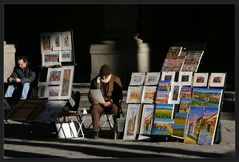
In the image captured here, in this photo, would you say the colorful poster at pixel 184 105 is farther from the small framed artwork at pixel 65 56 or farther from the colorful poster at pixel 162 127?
the small framed artwork at pixel 65 56

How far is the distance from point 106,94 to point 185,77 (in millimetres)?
1418

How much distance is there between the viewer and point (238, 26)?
12914mm

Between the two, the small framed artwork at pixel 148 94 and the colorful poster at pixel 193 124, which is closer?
the colorful poster at pixel 193 124

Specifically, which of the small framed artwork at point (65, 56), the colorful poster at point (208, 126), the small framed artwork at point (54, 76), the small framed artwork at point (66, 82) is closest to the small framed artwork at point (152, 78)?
the colorful poster at point (208, 126)

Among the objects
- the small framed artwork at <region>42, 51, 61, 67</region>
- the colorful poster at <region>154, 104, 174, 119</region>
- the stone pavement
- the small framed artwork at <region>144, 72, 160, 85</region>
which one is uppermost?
the small framed artwork at <region>42, 51, 61, 67</region>

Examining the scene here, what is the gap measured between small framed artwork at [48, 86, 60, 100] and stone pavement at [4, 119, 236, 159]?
74 centimetres

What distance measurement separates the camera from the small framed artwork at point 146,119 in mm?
13422

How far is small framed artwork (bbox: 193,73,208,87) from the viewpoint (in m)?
13.1

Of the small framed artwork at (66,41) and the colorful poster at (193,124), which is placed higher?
the small framed artwork at (66,41)

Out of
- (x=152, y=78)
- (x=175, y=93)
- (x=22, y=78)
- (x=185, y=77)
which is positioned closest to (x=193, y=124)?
(x=175, y=93)

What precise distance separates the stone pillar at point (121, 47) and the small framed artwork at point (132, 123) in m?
4.77

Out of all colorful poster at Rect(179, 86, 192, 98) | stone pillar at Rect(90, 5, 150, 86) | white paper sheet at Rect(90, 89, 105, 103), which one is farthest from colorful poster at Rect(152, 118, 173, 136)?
stone pillar at Rect(90, 5, 150, 86)

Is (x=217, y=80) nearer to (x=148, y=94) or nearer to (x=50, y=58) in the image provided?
(x=148, y=94)

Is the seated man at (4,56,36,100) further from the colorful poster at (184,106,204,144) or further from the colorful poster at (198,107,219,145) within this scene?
the colorful poster at (198,107,219,145)
